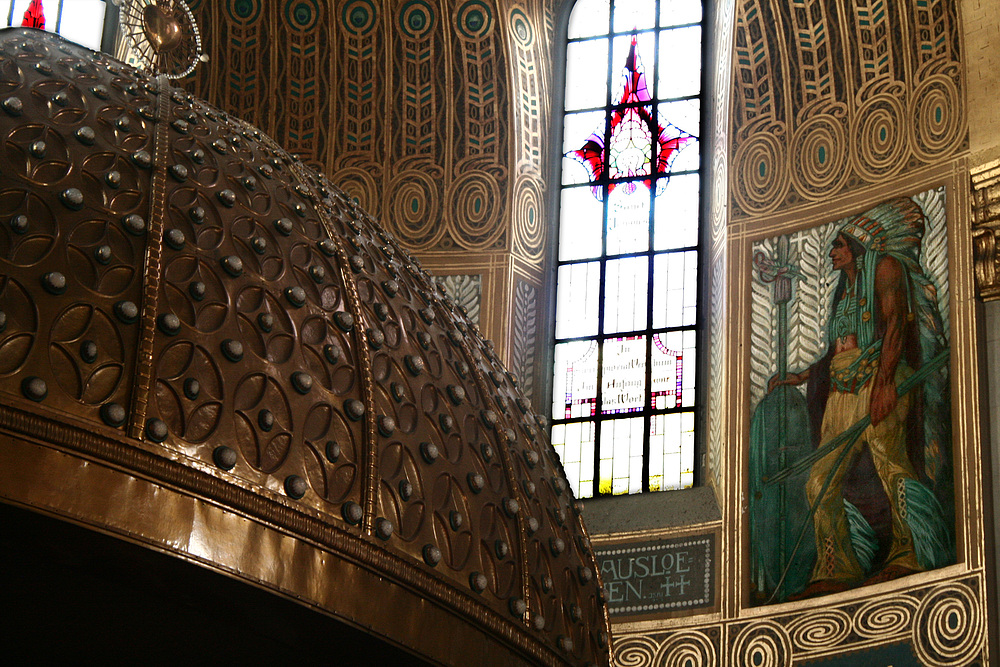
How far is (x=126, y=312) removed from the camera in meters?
2.68

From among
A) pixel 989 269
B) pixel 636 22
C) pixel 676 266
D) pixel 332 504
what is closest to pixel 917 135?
pixel 989 269

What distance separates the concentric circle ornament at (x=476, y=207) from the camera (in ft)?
35.6

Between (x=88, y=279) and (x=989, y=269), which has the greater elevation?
(x=989, y=269)

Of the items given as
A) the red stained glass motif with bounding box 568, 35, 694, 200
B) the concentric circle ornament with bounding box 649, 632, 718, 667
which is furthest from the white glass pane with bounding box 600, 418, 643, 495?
the red stained glass motif with bounding box 568, 35, 694, 200

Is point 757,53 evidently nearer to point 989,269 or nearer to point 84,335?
point 989,269

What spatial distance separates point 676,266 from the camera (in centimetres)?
1063

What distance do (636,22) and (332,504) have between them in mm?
9205

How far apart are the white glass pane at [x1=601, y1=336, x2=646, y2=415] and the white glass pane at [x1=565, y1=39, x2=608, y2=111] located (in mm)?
1995

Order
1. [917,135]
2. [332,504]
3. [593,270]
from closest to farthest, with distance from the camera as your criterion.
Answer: [332,504] → [917,135] → [593,270]

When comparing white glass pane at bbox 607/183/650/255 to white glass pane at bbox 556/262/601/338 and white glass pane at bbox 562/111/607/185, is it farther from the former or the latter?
white glass pane at bbox 562/111/607/185

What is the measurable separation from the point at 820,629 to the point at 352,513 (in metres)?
6.42

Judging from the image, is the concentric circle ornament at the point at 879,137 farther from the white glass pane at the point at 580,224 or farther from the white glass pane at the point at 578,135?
the white glass pane at the point at 578,135

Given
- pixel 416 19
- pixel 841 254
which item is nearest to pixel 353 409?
pixel 841 254

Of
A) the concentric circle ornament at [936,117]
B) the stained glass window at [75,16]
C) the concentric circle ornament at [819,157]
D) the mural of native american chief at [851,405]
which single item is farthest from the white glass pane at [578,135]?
the stained glass window at [75,16]
